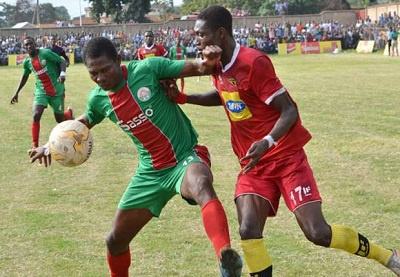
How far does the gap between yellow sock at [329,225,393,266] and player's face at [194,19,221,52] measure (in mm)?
1548

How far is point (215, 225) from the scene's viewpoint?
4531mm

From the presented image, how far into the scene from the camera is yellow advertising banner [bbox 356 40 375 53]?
45912 mm

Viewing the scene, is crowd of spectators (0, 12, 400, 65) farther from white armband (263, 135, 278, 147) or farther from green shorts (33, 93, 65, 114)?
white armband (263, 135, 278, 147)

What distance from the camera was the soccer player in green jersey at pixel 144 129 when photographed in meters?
5.13

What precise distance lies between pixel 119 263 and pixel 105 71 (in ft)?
4.84

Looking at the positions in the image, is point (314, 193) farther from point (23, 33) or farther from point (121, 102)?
point (23, 33)

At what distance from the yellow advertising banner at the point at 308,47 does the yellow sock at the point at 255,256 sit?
44.2m

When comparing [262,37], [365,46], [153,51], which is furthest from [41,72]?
[262,37]

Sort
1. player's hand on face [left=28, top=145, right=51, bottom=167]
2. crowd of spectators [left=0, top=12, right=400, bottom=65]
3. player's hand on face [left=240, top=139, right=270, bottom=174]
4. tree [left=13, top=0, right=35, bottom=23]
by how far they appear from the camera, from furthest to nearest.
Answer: tree [left=13, top=0, right=35, bottom=23] → crowd of spectators [left=0, top=12, right=400, bottom=65] → player's hand on face [left=28, top=145, right=51, bottom=167] → player's hand on face [left=240, top=139, right=270, bottom=174]

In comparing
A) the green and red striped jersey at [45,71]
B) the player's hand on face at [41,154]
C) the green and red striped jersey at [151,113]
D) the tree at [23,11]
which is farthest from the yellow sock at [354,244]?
the tree at [23,11]

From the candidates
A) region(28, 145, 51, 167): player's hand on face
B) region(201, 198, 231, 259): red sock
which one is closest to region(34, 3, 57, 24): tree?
region(28, 145, 51, 167): player's hand on face

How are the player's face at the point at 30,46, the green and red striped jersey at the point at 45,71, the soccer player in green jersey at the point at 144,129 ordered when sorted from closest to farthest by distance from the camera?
the soccer player in green jersey at the point at 144,129 → the player's face at the point at 30,46 → the green and red striped jersey at the point at 45,71

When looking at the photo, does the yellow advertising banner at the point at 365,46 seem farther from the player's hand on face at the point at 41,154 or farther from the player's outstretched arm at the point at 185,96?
the player's hand on face at the point at 41,154

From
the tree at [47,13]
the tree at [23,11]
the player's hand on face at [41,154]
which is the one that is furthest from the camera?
the tree at [47,13]
